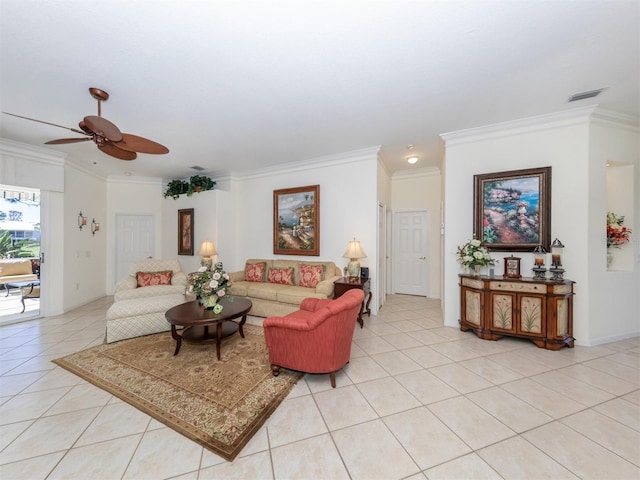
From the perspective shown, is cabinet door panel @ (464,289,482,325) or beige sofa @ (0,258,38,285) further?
beige sofa @ (0,258,38,285)

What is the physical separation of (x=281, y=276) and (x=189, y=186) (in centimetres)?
322

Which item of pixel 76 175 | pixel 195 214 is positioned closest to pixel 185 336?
pixel 195 214

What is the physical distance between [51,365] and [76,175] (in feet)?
12.7

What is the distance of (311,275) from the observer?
178 inches

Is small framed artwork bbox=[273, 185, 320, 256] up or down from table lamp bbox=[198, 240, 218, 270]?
up

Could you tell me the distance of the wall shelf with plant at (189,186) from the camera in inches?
230

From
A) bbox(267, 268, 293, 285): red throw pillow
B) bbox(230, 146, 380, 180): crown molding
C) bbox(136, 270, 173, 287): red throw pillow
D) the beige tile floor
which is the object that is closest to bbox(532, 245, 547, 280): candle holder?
the beige tile floor

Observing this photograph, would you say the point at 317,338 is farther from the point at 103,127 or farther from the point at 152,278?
the point at 152,278

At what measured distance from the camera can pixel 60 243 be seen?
4543 mm

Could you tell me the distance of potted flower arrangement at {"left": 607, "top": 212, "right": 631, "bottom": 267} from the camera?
3.40 meters

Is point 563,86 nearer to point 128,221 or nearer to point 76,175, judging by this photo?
point 76,175

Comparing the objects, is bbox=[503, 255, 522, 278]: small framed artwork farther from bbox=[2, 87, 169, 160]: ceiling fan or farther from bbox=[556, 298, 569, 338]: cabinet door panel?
bbox=[2, 87, 169, 160]: ceiling fan

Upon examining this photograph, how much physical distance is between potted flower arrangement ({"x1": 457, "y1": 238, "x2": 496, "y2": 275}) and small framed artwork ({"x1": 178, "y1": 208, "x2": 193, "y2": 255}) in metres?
5.54

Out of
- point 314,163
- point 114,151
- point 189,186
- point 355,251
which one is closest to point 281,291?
point 355,251
